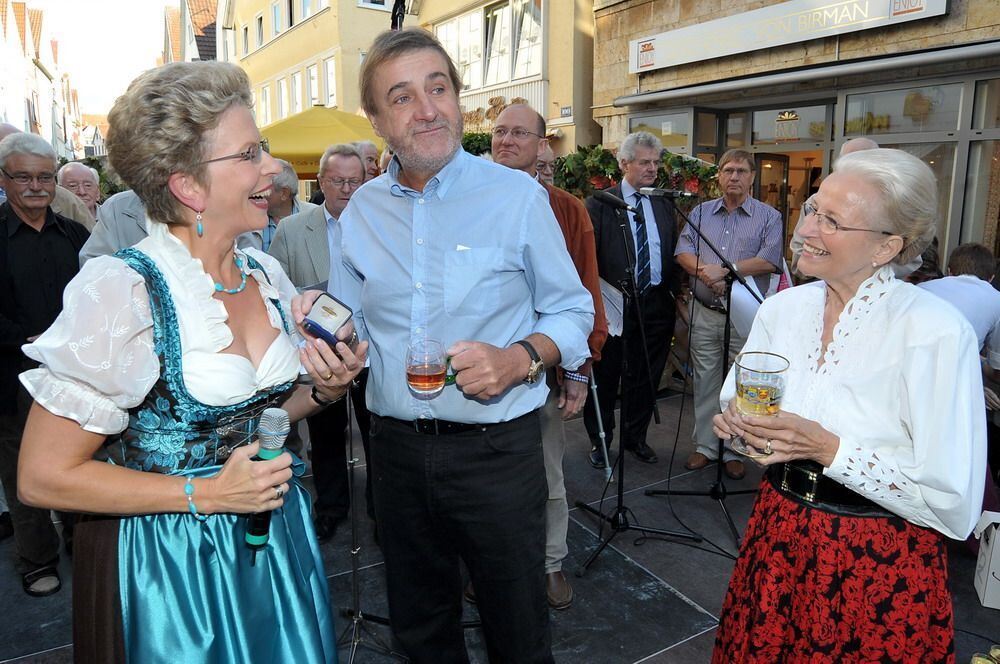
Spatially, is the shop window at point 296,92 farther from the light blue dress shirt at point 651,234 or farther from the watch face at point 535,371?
the watch face at point 535,371

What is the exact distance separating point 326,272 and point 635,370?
104 inches

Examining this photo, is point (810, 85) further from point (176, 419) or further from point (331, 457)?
point (176, 419)

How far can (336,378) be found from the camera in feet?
6.14

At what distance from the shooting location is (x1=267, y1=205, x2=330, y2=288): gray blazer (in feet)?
13.2

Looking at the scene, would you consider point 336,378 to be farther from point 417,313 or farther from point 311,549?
point 311,549

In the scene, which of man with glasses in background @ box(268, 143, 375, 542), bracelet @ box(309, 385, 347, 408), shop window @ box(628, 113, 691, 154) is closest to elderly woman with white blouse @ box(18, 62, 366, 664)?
bracelet @ box(309, 385, 347, 408)

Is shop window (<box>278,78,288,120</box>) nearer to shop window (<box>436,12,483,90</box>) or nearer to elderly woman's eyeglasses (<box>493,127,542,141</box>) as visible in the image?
shop window (<box>436,12,483,90</box>)

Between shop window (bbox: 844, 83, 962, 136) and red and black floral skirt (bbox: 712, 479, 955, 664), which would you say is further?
shop window (bbox: 844, 83, 962, 136)

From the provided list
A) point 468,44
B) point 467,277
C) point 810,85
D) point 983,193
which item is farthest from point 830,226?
point 468,44

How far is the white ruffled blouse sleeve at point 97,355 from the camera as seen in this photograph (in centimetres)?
140

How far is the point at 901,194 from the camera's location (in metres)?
1.82

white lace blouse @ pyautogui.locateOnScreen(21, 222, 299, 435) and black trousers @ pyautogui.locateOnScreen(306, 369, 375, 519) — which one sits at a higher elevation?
white lace blouse @ pyautogui.locateOnScreen(21, 222, 299, 435)

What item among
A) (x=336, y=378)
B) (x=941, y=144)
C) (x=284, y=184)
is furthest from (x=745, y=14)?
(x=336, y=378)

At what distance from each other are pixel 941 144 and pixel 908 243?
317 inches
